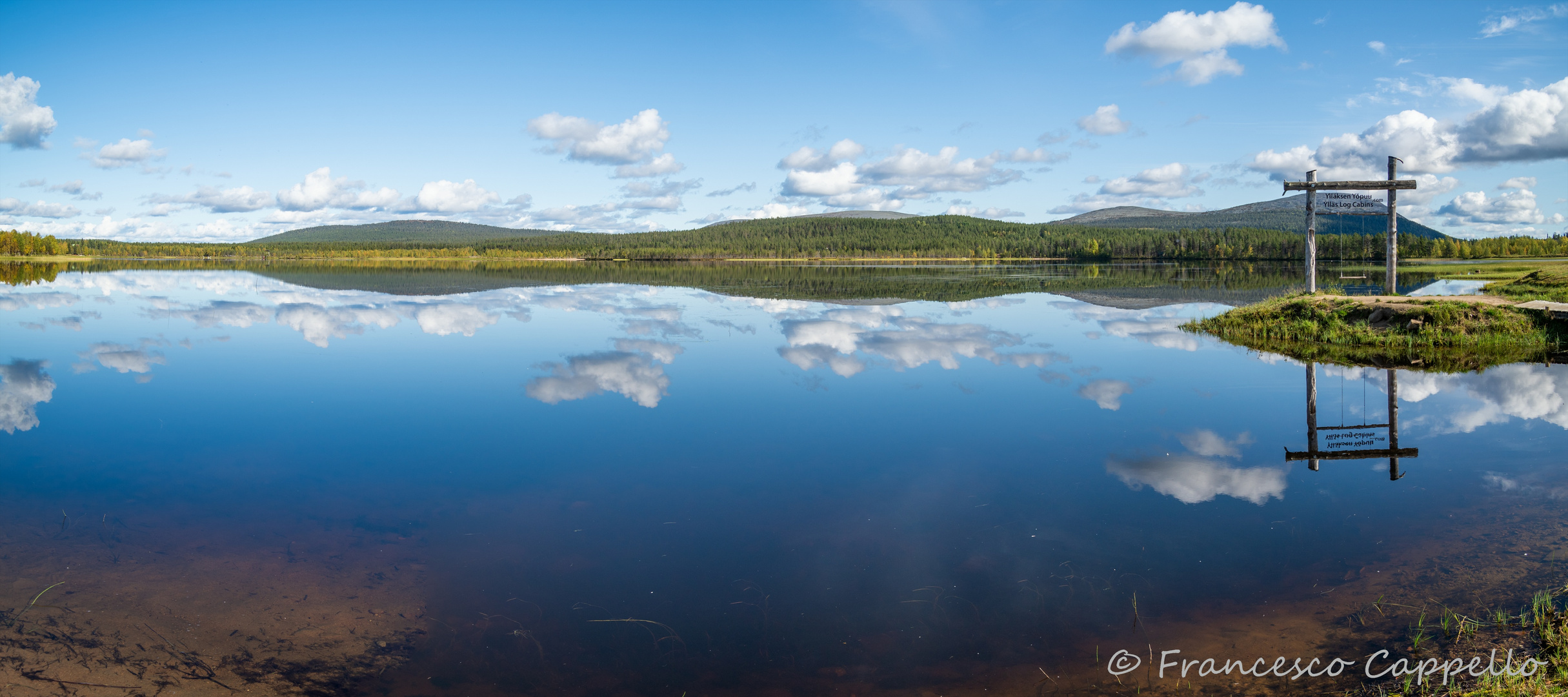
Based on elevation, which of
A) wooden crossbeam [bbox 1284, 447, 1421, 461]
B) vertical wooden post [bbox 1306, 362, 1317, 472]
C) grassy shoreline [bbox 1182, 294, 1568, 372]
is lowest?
wooden crossbeam [bbox 1284, 447, 1421, 461]

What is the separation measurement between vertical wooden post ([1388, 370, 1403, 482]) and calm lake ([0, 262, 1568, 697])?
17cm

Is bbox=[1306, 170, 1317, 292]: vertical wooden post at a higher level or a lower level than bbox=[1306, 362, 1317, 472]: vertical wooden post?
higher

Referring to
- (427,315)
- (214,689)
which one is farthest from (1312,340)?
(427,315)

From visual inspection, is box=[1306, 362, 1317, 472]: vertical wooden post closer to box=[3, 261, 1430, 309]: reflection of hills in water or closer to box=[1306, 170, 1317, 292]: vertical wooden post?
box=[1306, 170, 1317, 292]: vertical wooden post

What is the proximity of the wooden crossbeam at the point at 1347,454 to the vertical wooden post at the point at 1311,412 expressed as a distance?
115 mm

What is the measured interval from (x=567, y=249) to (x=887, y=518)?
619 feet

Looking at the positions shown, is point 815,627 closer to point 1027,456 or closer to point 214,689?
point 214,689

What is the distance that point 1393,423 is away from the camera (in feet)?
35.2

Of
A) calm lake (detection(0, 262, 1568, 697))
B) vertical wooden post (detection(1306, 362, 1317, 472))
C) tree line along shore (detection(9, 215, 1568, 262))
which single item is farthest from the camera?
tree line along shore (detection(9, 215, 1568, 262))

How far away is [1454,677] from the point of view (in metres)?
4.60

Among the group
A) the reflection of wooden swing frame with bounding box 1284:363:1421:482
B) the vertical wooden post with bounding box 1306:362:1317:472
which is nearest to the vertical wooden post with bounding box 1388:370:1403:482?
the reflection of wooden swing frame with bounding box 1284:363:1421:482

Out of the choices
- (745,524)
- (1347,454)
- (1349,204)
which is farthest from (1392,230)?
(745,524)

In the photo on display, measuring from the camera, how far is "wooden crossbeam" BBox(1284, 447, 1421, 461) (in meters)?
9.01

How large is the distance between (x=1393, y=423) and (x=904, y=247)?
565ft
